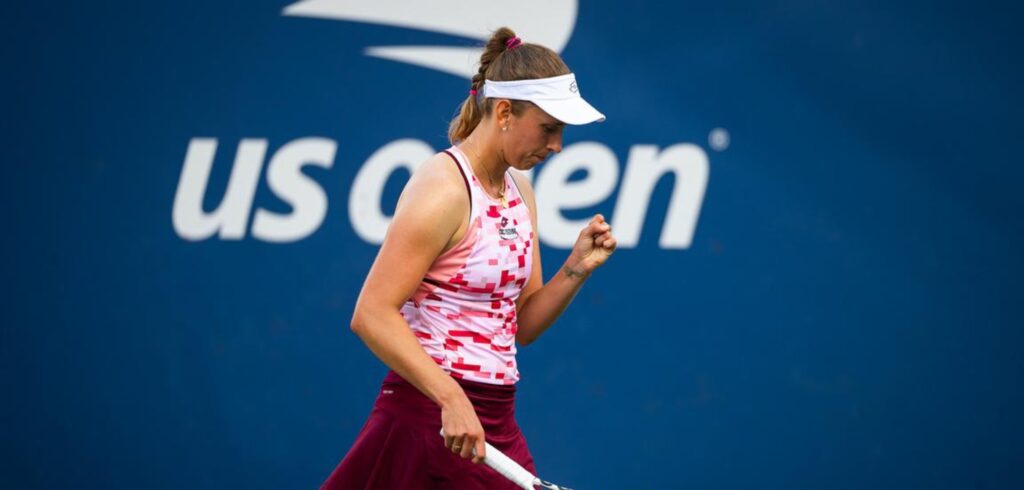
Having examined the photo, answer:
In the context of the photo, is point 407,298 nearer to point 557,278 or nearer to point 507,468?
point 507,468

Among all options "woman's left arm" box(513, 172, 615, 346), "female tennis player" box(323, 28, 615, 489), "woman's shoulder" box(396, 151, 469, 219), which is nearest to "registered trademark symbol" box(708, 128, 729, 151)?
"woman's left arm" box(513, 172, 615, 346)

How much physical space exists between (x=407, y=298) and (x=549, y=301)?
1.66 ft

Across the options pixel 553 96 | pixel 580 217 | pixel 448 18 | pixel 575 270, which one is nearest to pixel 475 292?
pixel 575 270

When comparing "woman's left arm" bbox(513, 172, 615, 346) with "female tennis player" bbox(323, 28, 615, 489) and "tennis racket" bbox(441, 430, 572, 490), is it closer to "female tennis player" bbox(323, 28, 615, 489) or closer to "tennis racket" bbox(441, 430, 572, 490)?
"female tennis player" bbox(323, 28, 615, 489)

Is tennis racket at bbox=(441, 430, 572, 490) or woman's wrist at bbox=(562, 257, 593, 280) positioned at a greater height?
woman's wrist at bbox=(562, 257, 593, 280)

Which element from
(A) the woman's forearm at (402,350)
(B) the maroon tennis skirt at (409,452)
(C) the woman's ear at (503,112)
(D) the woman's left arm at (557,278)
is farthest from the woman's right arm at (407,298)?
(D) the woman's left arm at (557,278)

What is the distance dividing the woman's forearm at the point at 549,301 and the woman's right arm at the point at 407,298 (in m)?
0.46

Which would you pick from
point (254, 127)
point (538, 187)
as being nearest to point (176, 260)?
point (254, 127)

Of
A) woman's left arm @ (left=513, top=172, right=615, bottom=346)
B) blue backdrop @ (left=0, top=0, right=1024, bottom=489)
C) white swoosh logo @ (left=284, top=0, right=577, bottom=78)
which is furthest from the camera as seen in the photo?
white swoosh logo @ (left=284, top=0, right=577, bottom=78)

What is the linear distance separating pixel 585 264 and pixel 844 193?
1954mm

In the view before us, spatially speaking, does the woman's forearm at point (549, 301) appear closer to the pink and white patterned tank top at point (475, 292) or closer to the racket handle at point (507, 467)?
the pink and white patterned tank top at point (475, 292)

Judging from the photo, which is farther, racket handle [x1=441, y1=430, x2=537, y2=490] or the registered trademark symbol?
the registered trademark symbol

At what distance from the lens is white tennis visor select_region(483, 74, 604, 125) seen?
258cm

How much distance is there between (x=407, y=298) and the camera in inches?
97.3
